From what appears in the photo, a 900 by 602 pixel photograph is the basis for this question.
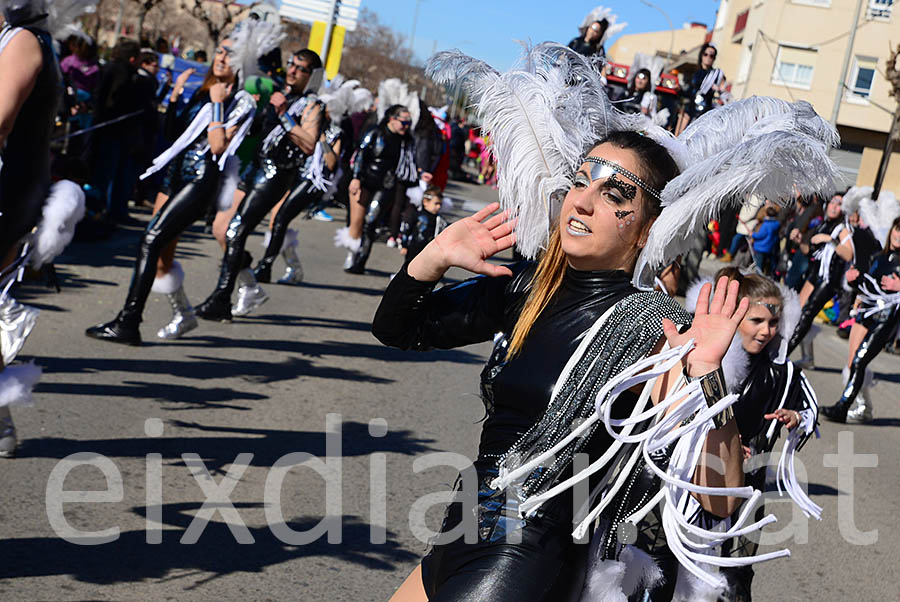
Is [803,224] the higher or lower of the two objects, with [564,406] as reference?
higher

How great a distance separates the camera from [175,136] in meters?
7.72

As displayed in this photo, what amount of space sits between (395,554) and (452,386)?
3.31 m

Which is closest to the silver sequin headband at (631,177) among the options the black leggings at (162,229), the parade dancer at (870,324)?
the black leggings at (162,229)

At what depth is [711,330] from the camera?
233 centimetres

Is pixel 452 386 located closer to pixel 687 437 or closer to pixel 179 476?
pixel 179 476

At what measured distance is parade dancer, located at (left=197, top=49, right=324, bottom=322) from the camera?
321 inches

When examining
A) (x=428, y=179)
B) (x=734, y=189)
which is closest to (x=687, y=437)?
(x=734, y=189)

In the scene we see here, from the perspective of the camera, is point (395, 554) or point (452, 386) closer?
point (395, 554)

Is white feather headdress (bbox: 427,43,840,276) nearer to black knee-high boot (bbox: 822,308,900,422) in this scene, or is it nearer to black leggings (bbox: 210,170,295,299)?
black leggings (bbox: 210,170,295,299)

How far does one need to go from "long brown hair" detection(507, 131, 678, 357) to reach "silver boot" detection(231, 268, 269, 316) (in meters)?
6.12

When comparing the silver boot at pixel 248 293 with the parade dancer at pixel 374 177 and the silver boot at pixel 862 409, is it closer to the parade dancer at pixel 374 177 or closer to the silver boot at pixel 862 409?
the parade dancer at pixel 374 177

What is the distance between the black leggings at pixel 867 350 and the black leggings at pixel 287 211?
5.07m

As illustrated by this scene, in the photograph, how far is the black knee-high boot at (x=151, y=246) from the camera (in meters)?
6.81

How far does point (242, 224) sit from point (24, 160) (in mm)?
3869
